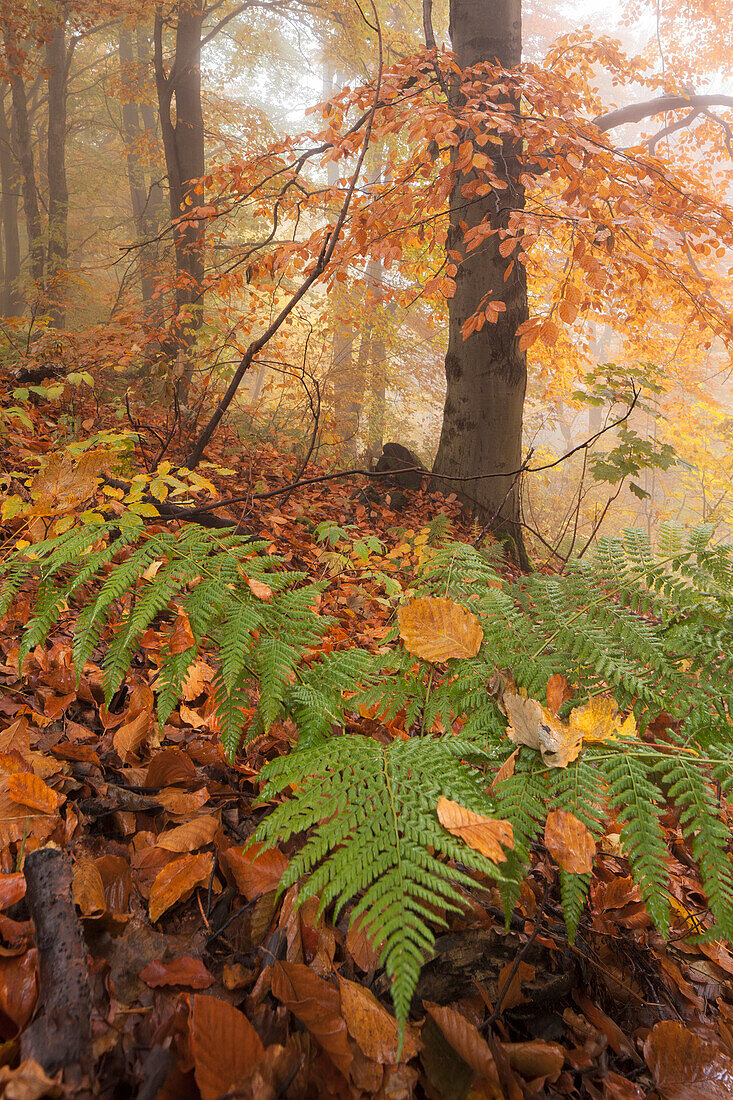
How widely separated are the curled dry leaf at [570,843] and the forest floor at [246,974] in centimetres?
19

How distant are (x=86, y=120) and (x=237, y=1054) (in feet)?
Result: 67.3

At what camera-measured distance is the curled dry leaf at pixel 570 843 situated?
94 cm

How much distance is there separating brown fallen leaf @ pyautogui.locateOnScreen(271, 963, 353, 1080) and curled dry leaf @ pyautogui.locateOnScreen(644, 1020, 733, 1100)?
587mm

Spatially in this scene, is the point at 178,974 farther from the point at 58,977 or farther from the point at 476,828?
the point at 476,828

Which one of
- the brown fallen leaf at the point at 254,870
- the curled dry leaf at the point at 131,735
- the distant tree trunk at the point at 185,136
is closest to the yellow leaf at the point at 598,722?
the brown fallen leaf at the point at 254,870

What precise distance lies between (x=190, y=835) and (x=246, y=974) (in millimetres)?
360

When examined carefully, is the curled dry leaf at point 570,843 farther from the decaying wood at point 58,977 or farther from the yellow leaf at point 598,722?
the decaying wood at point 58,977

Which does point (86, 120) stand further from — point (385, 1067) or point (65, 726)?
point (385, 1067)

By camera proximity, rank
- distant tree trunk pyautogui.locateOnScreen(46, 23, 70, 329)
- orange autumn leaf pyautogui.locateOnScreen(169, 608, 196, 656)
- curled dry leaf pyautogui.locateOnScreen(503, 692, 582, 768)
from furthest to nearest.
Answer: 1. distant tree trunk pyautogui.locateOnScreen(46, 23, 70, 329)
2. orange autumn leaf pyautogui.locateOnScreen(169, 608, 196, 656)
3. curled dry leaf pyautogui.locateOnScreen(503, 692, 582, 768)

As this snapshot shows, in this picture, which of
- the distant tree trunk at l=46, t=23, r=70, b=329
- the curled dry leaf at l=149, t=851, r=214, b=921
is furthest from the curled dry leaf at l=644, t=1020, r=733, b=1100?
the distant tree trunk at l=46, t=23, r=70, b=329

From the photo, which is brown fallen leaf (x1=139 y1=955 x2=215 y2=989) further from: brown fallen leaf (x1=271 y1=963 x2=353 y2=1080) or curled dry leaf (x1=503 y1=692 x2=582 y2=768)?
curled dry leaf (x1=503 y1=692 x2=582 y2=768)

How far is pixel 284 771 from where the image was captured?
1.05 metres

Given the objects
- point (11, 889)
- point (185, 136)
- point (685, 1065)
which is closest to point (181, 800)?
point (11, 889)

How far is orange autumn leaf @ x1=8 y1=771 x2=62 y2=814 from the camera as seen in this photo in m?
1.25
